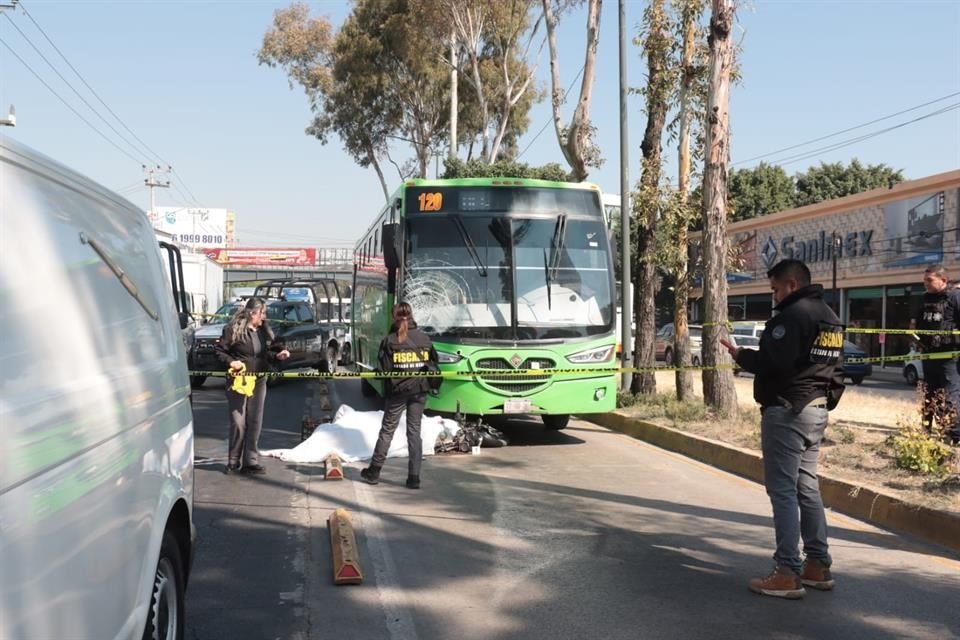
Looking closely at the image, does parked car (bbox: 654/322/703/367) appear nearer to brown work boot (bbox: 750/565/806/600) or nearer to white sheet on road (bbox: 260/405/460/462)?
white sheet on road (bbox: 260/405/460/462)

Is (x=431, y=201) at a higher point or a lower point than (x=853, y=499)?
higher

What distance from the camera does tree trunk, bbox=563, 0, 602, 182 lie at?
1850cm

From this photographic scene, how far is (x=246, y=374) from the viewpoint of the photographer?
30.6 ft

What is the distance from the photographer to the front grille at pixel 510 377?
37.4 feet

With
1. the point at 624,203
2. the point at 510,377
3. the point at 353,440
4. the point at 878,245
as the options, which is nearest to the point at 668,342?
the point at 878,245

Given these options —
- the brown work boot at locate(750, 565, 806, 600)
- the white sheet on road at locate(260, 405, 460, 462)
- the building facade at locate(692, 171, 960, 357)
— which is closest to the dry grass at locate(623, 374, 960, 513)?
the brown work boot at locate(750, 565, 806, 600)

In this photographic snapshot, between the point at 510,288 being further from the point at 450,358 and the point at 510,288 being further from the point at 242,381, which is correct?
the point at 242,381

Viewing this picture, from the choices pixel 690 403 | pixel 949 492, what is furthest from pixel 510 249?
pixel 949 492

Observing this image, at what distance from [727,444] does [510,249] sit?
3.63 m

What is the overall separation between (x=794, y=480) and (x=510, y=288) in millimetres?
6574

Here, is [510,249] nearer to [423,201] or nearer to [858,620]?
[423,201]

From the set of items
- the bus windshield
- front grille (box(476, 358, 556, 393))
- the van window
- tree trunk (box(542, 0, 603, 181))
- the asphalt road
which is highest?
tree trunk (box(542, 0, 603, 181))

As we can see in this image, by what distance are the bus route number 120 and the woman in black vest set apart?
138 inches

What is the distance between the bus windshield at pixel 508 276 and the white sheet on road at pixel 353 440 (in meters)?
1.24
